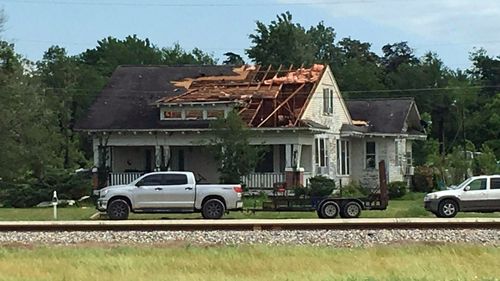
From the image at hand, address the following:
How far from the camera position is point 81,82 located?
310ft

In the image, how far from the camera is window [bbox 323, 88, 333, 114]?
52062 mm

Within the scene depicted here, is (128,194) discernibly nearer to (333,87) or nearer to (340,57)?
(333,87)

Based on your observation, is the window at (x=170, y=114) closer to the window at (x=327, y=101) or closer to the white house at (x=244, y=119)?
the white house at (x=244, y=119)

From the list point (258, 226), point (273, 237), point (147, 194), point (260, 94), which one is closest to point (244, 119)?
point (260, 94)

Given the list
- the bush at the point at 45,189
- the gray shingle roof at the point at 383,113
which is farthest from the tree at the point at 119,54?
the bush at the point at 45,189

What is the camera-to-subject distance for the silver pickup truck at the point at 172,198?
109 feet

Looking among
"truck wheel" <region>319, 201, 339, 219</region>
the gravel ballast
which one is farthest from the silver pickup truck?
the gravel ballast

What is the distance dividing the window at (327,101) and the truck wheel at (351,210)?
1785 centimetres

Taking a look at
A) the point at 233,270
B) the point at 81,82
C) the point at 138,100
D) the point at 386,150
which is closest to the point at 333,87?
the point at 386,150

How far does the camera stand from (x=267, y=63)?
86.2 metres

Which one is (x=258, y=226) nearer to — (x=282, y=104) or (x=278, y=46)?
(x=282, y=104)

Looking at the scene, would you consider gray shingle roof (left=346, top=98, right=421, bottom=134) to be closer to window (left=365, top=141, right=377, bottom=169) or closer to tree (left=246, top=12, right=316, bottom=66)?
window (left=365, top=141, right=377, bottom=169)

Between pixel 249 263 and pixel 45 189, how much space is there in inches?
1101

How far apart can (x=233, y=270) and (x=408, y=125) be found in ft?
144
